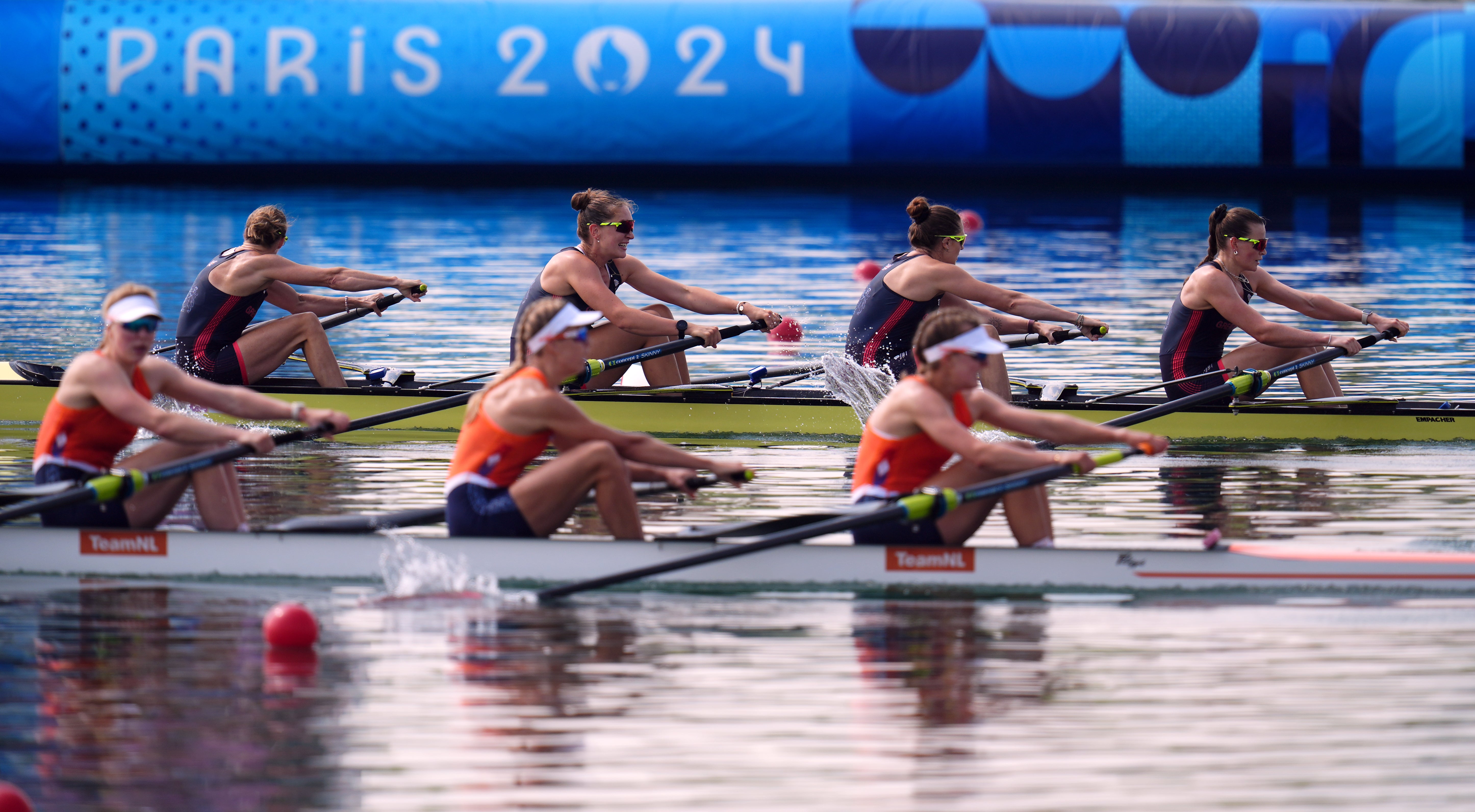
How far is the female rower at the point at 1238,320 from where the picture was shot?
396 inches

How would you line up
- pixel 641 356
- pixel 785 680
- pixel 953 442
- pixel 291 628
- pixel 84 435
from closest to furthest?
pixel 785 680 < pixel 291 628 < pixel 953 442 < pixel 84 435 < pixel 641 356

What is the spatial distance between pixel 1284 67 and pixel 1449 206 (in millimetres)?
2842

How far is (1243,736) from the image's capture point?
5.41 meters

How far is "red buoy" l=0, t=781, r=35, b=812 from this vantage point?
466cm

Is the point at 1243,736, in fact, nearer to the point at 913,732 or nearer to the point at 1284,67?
the point at 913,732

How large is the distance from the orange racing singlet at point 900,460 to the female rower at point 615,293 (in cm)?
326

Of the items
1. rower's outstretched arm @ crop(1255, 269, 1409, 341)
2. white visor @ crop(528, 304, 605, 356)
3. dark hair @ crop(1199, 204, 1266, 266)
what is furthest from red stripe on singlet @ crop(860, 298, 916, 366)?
white visor @ crop(528, 304, 605, 356)

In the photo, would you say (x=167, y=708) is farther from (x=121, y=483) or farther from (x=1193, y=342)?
(x=1193, y=342)

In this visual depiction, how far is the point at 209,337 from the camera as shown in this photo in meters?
10.7

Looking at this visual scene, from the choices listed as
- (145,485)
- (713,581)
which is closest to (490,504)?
(713,581)

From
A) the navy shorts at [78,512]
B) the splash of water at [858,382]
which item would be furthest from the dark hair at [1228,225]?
the navy shorts at [78,512]

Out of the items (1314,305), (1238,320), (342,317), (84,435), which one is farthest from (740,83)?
(84,435)

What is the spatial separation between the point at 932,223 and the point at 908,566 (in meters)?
3.61

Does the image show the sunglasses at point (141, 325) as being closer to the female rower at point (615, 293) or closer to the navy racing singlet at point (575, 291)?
the female rower at point (615, 293)
